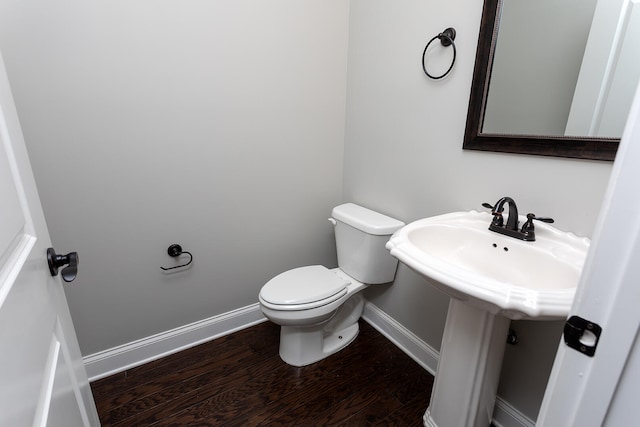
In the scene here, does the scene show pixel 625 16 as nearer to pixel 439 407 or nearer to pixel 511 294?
pixel 511 294

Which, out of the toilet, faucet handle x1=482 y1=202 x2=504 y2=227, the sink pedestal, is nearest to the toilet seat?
the toilet

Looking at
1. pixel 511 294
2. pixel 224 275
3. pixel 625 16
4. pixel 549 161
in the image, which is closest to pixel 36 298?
pixel 511 294

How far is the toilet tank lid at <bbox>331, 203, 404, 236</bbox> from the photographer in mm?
1513

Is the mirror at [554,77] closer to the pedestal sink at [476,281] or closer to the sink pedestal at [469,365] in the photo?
the pedestal sink at [476,281]

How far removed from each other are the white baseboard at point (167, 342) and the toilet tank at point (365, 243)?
689 mm

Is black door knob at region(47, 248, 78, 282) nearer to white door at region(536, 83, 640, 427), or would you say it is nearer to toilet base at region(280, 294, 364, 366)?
white door at region(536, 83, 640, 427)

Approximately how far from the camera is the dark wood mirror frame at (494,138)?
2.90 feet

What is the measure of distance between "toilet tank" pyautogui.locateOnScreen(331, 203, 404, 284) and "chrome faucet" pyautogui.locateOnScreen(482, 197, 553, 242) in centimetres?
54

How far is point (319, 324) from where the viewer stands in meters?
1.56

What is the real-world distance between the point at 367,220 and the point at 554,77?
94cm

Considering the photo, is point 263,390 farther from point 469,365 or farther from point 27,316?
point 27,316

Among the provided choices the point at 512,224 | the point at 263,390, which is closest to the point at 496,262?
the point at 512,224

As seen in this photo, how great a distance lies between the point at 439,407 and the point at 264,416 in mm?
740

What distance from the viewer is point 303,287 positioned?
4.91 feet
